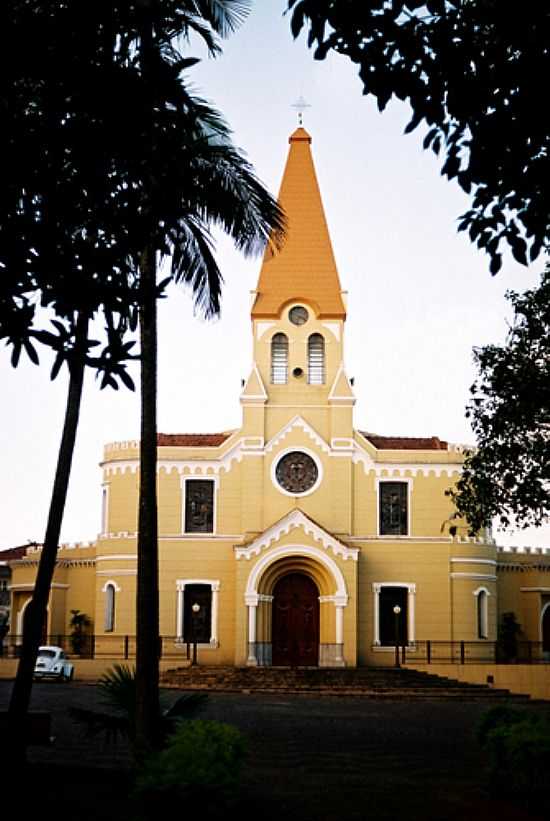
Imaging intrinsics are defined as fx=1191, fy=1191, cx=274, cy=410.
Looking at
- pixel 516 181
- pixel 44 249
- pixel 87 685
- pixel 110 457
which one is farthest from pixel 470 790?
pixel 110 457

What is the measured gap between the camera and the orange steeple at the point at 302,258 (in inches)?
1662

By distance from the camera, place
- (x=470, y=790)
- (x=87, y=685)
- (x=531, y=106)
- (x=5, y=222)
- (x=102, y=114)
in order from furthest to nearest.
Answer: (x=87, y=685)
(x=470, y=790)
(x=102, y=114)
(x=531, y=106)
(x=5, y=222)

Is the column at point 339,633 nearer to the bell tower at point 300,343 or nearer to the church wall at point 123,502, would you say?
the bell tower at point 300,343

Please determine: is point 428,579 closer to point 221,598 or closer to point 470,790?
point 221,598

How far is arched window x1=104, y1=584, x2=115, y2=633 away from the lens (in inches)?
1614

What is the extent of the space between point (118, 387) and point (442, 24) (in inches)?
146

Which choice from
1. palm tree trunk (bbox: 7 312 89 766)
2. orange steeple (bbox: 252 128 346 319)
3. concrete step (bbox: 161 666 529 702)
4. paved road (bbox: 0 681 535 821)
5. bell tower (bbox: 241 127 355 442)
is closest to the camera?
paved road (bbox: 0 681 535 821)

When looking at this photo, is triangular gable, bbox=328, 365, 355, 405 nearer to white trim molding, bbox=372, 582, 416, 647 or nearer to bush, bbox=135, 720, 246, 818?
white trim molding, bbox=372, 582, 416, 647

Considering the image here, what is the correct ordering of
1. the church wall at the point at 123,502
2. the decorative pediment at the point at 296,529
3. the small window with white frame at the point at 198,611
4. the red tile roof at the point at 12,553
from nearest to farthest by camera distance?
the decorative pediment at the point at 296,529 → the small window with white frame at the point at 198,611 → the church wall at the point at 123,502 → the red tile roof at the point at 12,553

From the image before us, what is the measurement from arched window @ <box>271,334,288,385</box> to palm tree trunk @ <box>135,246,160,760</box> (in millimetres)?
26666

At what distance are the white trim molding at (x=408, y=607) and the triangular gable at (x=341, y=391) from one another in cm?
639

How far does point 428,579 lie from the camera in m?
40.9

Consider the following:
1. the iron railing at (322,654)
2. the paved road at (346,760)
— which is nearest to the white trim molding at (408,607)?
the iron railing at (322,654)

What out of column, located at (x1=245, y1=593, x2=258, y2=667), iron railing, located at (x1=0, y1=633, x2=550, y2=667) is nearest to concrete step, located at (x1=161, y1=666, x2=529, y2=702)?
column, located at (x1=245, y1=593, x2=258, y2=667)
